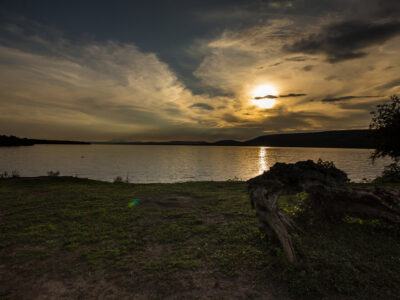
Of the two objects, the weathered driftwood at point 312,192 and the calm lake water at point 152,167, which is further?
the calm lake water at point 152,167

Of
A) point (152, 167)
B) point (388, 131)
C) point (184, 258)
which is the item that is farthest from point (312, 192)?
point (152, 167)

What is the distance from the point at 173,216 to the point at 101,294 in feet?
19.8

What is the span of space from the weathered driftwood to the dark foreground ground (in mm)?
685

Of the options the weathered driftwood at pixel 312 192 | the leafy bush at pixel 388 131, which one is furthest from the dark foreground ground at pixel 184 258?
the leafy bush at pixel 388 131

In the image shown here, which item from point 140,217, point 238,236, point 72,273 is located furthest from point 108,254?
point 238,236

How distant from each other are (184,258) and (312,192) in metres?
5.50

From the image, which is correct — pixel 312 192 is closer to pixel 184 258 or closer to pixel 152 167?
pixel 184 258

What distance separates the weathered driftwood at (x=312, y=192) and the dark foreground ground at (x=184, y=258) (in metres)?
0.69

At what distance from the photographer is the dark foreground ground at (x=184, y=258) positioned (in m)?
5.11

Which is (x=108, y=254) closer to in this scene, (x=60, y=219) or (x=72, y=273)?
(x=72, y=273)

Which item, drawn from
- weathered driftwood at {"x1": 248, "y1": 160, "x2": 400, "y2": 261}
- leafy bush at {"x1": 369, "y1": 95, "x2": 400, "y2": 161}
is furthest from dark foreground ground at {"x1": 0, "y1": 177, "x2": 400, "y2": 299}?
leafy bush at {"x1": 369, "y1": 95, "x2": 400, "y2": 161}

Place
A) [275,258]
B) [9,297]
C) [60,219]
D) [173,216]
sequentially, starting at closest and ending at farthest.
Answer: [9,297], [275,258], [60,219], [173,216]

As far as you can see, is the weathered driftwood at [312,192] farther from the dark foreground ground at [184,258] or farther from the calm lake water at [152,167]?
the calm lake water at [152,167]

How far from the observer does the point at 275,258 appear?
623 cm
